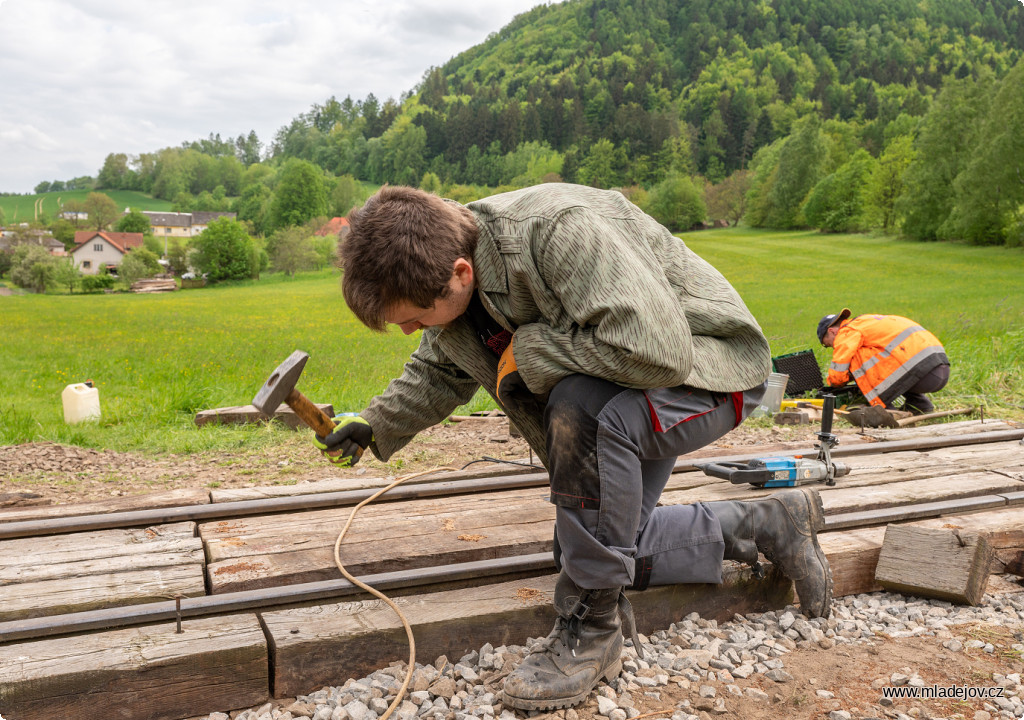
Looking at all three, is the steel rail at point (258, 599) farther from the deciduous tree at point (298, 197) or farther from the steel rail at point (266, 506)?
the deciduous tree at point (298, 197)

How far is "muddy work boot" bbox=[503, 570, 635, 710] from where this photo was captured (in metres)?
2.14

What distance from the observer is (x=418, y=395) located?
113 inches

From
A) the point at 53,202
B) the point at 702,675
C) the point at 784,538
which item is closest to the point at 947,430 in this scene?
the point at 784,538

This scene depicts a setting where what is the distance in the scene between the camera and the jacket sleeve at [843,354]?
6.93 meters

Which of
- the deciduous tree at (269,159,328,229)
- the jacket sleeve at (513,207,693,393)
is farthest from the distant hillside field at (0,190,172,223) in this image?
the jacket sleeve at (513,207,693,393)

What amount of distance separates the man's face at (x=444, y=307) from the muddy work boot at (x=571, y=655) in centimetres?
93

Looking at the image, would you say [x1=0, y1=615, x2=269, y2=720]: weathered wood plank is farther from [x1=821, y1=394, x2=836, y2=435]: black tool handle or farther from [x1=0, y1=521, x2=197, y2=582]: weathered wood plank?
[x1=821, y1=394, x2=836, y2=435]: black tool handle

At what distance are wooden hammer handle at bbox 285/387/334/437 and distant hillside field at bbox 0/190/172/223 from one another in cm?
10328

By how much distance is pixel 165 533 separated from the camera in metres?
2.95

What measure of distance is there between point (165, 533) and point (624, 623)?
6.02 ft

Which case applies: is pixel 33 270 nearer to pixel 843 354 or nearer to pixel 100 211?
pixel 100 211

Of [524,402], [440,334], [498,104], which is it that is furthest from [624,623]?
[498,104]

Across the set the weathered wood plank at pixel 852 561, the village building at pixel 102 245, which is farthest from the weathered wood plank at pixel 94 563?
the village building at pixel 102 245

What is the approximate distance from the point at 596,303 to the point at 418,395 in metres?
1.08
